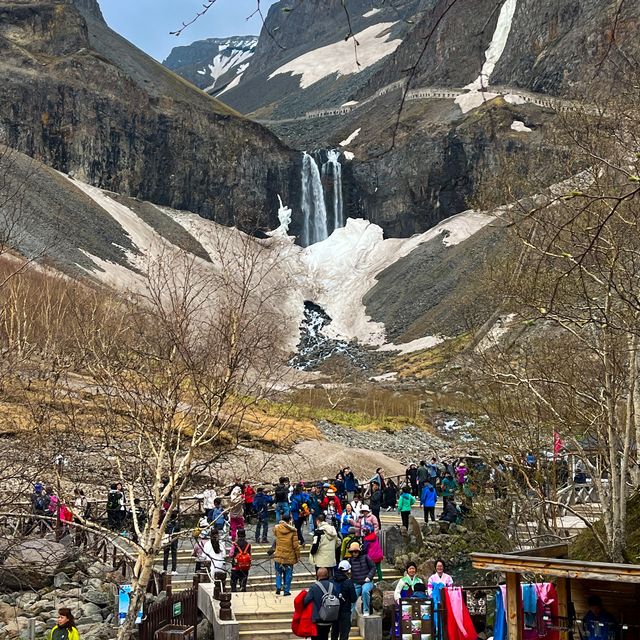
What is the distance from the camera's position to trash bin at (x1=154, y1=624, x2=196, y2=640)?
37.1 feet

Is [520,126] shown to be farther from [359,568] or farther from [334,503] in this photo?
[359,568]

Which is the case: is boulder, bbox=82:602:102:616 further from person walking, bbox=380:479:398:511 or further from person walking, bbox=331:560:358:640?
person walking, bbox=380:479:398:511

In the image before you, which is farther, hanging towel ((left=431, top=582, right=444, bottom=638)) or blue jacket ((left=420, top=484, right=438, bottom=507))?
blue jacket ((left=420, top=484, right=438, bottom=507))

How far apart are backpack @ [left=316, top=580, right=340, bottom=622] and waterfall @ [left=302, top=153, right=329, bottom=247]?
91.1 metres

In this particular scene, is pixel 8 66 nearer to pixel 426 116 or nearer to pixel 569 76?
pixel 426 116

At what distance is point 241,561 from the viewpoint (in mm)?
14273

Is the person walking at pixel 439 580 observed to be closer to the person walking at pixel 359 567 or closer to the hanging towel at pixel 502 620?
the person walking at pixel 359 567

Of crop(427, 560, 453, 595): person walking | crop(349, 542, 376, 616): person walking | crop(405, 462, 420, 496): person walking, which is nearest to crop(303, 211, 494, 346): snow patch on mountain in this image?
crop(405, 462, 420, 496): person walking

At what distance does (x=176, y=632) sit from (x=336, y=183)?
92210 millimetres

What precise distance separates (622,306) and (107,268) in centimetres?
6039

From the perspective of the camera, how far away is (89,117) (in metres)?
90.2

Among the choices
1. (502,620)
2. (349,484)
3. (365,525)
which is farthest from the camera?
(349,484)

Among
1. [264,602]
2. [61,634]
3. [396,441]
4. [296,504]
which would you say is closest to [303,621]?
[61,634]

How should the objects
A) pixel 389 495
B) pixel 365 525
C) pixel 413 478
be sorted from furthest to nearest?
1. pixel 413 478
2. pixel 389 495
3. pixel 365 525
